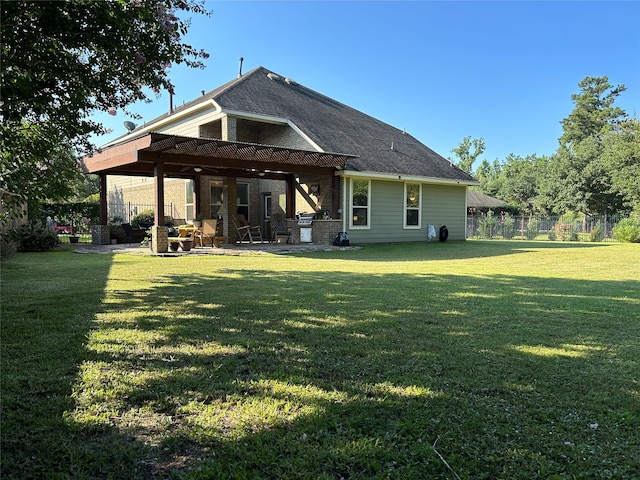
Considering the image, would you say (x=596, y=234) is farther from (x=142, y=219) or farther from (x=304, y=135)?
(x=142, y=219)

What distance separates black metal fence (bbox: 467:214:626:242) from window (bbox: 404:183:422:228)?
10.0 metres

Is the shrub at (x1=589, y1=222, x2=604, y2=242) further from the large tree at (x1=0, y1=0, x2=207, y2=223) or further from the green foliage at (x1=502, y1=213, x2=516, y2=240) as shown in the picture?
the large tree at (x1=0, y1=0, x2=207, y2=223)

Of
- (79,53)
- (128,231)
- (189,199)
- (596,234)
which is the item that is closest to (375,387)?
(79,53)

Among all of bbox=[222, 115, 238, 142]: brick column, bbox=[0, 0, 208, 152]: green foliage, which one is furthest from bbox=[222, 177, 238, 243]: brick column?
bbox=[0, 0, 208, 152]: green foliage

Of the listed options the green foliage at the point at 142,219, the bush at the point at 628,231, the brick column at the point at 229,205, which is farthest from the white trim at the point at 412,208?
the bush at the point at 628,231

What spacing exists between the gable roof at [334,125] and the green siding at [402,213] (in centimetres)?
73

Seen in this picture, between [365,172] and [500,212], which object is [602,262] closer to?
[365,172]

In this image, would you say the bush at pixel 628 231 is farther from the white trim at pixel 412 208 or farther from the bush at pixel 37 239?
the bush at pixel 37 239

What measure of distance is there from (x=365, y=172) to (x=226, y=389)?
1366cm

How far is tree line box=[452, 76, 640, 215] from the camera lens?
2602cm

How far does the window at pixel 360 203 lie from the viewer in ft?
53.2

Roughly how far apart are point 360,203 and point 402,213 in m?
2.34

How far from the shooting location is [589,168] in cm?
3266

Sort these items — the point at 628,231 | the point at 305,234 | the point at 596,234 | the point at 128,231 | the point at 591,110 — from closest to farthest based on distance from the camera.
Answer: the point at 305,234 < the point at 128,231 < the point at 628,231 < the point at 596,234 < the point at 591,110
